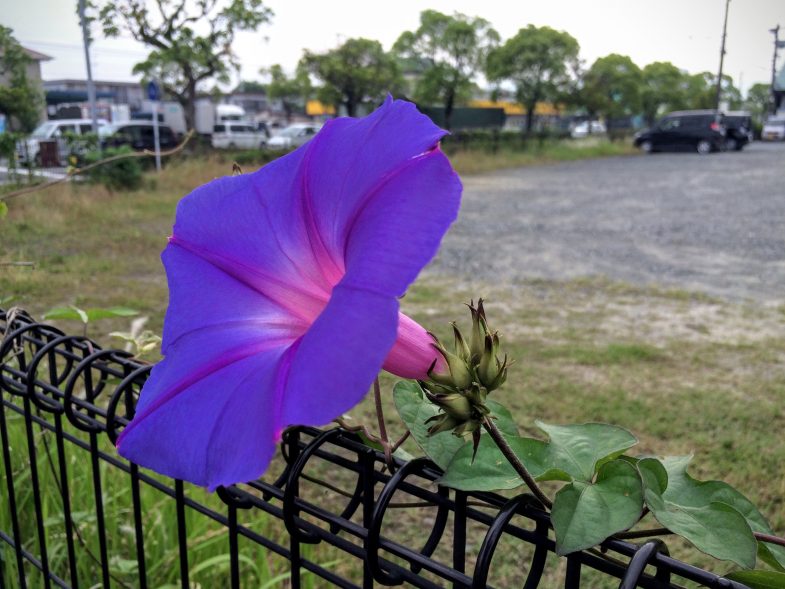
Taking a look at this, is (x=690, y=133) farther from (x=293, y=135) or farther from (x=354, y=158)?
(x=354, y=158)

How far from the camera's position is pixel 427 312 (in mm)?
3957

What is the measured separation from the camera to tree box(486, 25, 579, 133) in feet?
65.7

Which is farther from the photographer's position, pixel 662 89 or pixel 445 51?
pixel 662 89

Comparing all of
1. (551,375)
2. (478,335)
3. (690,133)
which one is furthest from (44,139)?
(690,133)

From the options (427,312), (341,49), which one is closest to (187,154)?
(341,49)

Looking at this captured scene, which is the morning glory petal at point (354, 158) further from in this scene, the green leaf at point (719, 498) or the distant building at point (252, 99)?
the distant building at point (252, 99)

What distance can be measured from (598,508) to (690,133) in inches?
812

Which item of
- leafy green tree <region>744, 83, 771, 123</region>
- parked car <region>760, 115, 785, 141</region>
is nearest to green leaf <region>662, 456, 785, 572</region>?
parked car <region>760, 115, 785, 141</region>

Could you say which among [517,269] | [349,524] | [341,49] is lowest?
[517,269]

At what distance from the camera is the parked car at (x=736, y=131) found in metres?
19.6

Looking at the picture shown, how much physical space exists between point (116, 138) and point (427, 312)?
435 inches

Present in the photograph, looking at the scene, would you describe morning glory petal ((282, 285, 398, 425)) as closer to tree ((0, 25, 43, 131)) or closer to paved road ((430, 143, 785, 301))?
tree ((0, 25, 43, 131))

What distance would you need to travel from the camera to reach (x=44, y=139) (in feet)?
30.2

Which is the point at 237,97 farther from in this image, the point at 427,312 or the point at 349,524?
the point at 349,524
